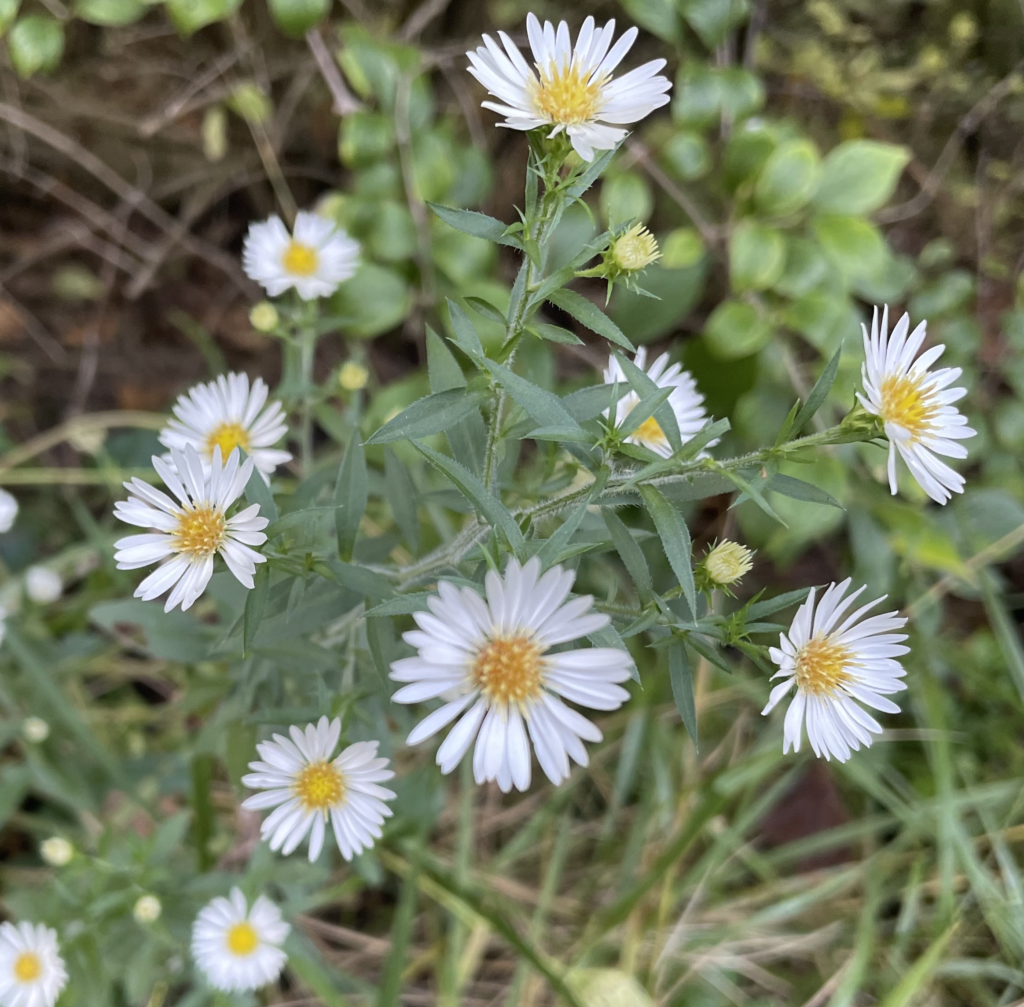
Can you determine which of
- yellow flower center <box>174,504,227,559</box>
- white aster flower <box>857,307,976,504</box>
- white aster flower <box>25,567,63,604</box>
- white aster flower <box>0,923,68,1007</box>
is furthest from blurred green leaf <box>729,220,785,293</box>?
white aster flower <box>0,923,68,1007</box>

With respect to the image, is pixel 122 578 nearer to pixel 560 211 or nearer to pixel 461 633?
pixel 461 633

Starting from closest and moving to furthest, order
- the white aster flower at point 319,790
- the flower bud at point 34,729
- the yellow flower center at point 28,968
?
the white aster flower at point 319,790
the yellow flower center at point 28,968
the flower bud at point 34,729

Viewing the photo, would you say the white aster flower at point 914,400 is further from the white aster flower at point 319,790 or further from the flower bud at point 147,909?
the flower bud at point 147,909

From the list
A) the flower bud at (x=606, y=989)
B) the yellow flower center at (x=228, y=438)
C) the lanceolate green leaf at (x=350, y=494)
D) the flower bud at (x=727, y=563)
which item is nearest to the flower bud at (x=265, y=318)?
the yellow flower center at (x=228, y=438)

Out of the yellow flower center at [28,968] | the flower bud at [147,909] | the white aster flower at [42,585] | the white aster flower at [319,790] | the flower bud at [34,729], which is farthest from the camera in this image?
the white aster flower at [42,585]

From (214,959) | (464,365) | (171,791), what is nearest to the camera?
(214,959)

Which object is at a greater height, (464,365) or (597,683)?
(464,365)

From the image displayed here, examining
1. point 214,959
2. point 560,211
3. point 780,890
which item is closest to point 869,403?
point 560,211

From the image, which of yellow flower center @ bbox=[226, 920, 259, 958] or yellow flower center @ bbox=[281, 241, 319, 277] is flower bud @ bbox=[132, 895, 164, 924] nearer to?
yellow flower center @ bbox=[226, 920, 259, 958]
